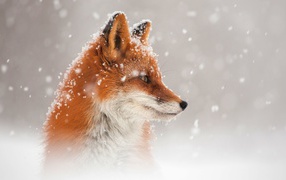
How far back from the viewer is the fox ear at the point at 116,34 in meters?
4.23

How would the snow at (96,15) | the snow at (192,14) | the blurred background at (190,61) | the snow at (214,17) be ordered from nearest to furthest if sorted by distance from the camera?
the blurred background at (190,61) → the snow at (96,15) → the snow at (192,14) → the snow at (214,17)

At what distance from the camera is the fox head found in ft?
13.9

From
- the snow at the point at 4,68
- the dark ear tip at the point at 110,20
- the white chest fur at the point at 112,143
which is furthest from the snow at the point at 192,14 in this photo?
the white chest fur at the point at 112,143

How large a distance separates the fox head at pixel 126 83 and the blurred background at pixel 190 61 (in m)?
5.52

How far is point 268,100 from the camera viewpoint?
63.2ft

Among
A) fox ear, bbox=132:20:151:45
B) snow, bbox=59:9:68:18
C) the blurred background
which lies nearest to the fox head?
fox ear, bbox=132:20:151:45

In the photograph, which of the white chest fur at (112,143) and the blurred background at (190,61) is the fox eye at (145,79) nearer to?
the white chest fur at (112,143)

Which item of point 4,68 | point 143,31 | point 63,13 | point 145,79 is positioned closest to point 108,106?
point 145,79

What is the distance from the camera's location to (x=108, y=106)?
13.9 ft

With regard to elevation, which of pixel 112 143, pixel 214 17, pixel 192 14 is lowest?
pixel 112 143

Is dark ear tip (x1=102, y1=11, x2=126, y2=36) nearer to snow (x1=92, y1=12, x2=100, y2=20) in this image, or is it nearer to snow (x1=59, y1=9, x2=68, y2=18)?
snow (x1=59, y1=9, x2=68, y2=18)

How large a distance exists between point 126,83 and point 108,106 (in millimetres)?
313

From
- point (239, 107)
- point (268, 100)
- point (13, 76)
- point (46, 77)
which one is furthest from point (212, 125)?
point (13, 76)

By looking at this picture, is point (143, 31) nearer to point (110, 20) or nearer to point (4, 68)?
point (110, 20)
